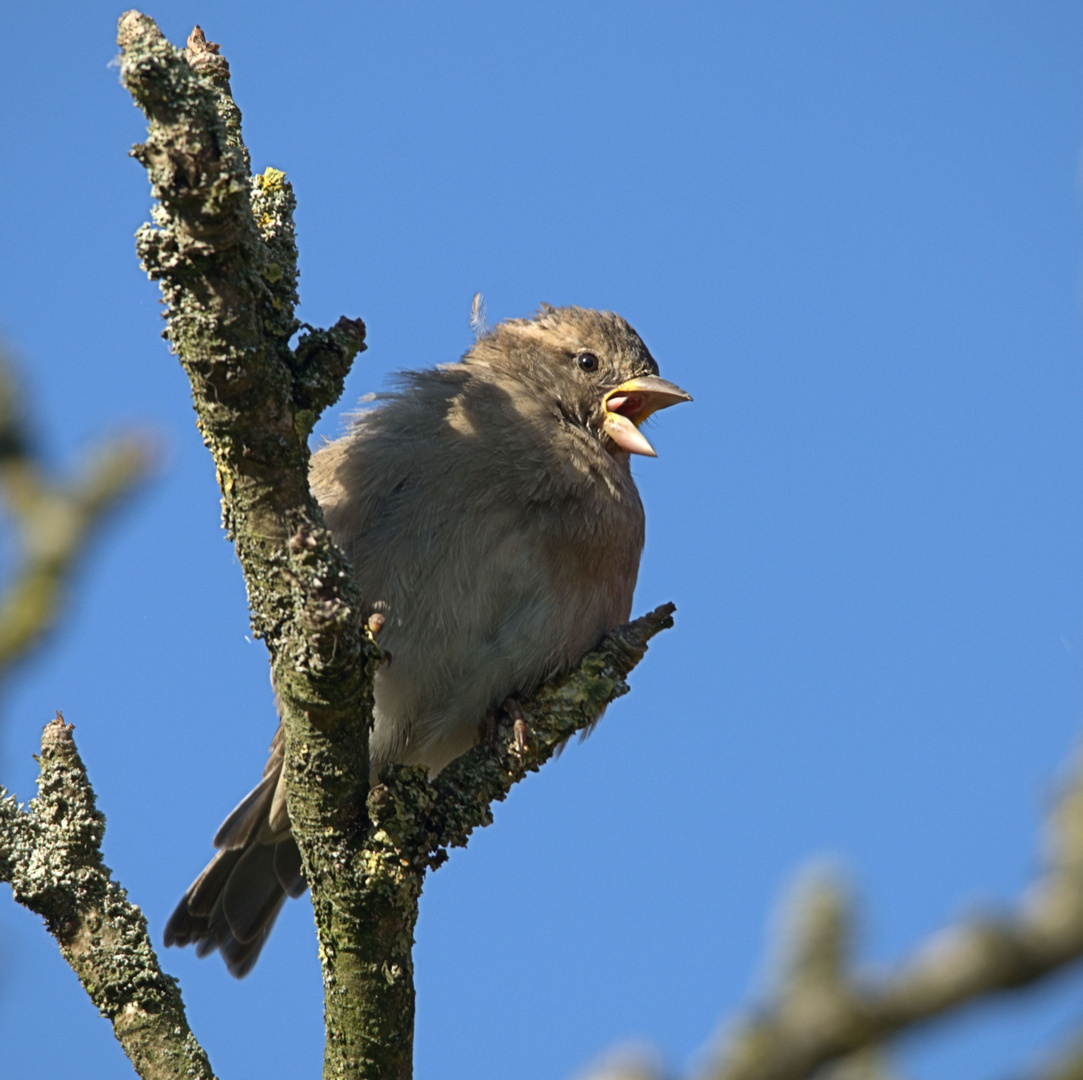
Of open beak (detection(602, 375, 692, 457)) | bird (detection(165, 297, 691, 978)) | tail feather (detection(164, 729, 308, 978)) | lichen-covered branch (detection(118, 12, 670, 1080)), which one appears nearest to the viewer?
lichen-covered branch (detection(118, 12, 670, 1080))

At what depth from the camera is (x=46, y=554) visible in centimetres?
123

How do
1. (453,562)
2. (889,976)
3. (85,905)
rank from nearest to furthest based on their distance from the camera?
(889,976)
(85,905)
(453,562)

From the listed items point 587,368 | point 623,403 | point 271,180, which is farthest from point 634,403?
point 271,180

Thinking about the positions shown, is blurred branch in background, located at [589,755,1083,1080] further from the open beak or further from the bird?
the open beak

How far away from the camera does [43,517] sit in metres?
1.21

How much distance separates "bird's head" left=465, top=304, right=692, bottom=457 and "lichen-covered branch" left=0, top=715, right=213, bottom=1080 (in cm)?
274

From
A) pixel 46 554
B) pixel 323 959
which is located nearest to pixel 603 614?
pixel 323 959

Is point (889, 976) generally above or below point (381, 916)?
below

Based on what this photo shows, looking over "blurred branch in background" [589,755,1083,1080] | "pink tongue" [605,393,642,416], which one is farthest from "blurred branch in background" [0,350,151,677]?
"pink tongue" [605,393,642,416]

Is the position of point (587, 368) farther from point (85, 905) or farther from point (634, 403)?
point (85, 905)

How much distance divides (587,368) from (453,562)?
1625 mm

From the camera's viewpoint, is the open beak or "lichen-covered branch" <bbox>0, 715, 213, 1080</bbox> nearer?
"lichen-covered branch" <bbox>0, 715, 213, 1080</bbox>

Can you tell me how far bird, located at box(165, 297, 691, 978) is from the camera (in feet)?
16.3

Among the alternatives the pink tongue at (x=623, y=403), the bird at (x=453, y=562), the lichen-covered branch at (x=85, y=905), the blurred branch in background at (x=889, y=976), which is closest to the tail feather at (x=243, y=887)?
the bird at (x=453, y=562)
